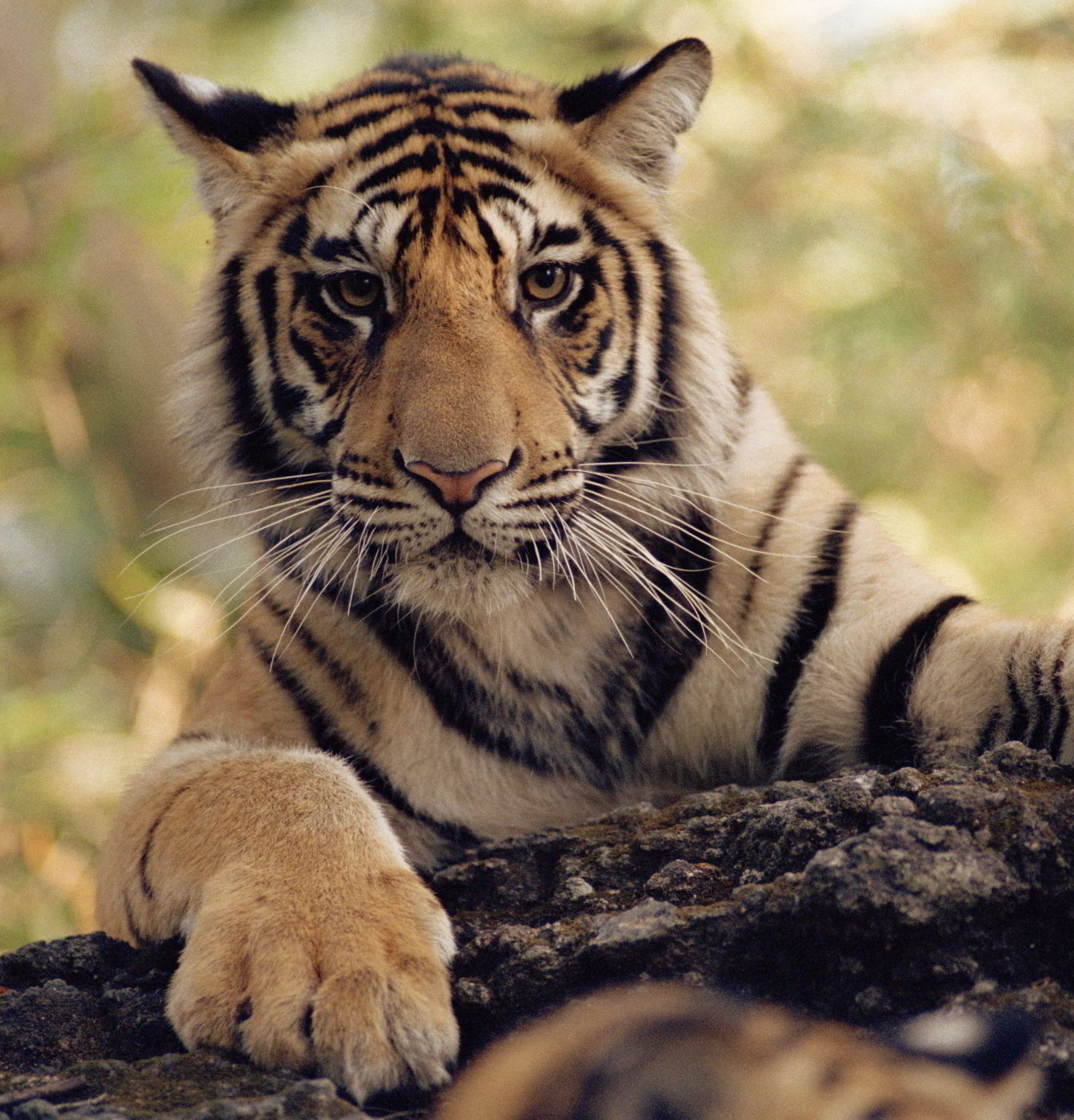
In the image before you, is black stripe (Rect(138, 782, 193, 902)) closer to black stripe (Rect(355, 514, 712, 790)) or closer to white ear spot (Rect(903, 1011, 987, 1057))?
black stripe (Rect(355, 514, 712, 790))

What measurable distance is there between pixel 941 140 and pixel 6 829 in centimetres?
442

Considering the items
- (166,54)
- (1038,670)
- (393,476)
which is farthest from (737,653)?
(166,54)

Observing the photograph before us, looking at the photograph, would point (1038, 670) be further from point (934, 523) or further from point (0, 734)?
point (934, 523)

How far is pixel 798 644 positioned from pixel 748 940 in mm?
902

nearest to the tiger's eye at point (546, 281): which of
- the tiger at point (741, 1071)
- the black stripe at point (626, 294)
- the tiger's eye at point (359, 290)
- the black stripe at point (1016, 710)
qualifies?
the black stripe at point (626, 294)

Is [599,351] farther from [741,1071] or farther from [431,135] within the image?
[741,1071]

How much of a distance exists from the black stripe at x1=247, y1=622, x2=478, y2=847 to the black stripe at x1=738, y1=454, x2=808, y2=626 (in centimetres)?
60

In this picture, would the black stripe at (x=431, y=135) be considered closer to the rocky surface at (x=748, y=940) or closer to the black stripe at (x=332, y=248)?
the black stripe at (x=332, y=248)

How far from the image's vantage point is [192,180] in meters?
2.51

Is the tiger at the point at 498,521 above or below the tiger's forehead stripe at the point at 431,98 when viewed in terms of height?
below

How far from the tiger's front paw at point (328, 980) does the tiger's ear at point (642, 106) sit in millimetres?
1418

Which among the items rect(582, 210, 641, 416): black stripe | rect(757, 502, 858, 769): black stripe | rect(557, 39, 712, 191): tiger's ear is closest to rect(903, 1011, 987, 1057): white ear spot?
rect(757, 502, 858, 769): black stripe

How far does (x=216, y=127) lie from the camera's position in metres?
2.45

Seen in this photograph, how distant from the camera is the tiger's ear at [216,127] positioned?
2.41 meters
